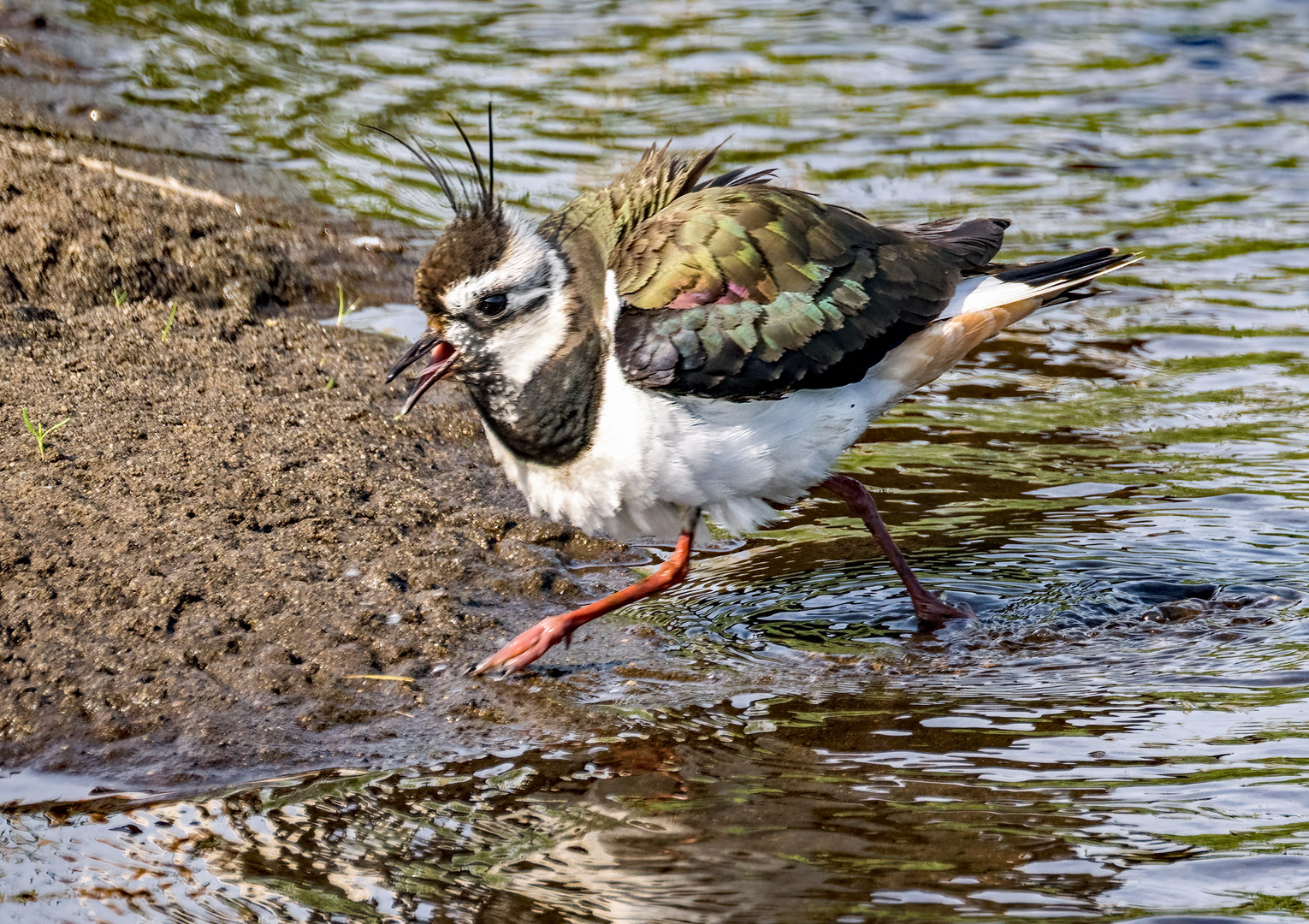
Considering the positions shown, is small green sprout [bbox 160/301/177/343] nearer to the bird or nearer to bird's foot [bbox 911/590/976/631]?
the bird

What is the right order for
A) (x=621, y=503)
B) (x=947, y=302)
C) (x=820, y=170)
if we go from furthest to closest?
(x=820, y=170)
(x=947, y=302)
(x=621, y=503)

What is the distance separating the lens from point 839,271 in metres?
5.57

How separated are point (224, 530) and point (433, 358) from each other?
3.65ft

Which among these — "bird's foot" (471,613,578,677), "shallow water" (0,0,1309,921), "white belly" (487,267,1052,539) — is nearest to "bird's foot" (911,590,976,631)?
"shallow water" (0,0,1309,921)

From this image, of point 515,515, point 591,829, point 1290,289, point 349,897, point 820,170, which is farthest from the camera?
point 820,170

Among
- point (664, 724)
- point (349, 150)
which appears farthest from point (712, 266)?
point (349, 150)

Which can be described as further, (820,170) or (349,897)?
(820,170)

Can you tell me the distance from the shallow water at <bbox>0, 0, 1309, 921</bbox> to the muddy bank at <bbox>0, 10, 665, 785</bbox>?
0.90ft

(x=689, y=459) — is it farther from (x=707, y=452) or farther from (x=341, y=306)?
(x=341, y=306)

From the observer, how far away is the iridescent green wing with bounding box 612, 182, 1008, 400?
204 inches

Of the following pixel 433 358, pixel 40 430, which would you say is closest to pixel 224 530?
pixel 40 430

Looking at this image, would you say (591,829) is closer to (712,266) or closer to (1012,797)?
(1012,797)

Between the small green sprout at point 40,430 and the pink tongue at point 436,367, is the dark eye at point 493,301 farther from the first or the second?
the small green sprout at point 40,430

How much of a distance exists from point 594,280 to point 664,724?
1686 millimetres
